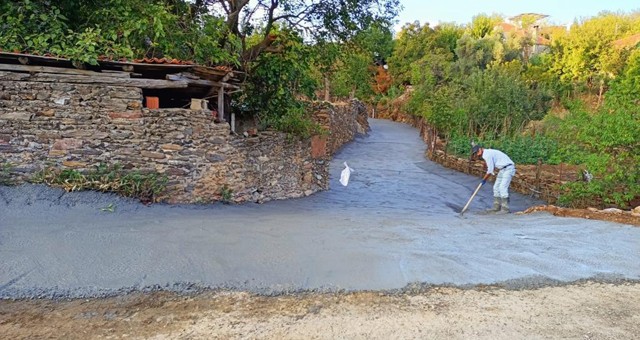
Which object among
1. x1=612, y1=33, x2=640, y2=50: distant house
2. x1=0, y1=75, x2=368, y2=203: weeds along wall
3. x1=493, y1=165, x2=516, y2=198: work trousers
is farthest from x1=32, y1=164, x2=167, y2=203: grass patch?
x1=612, y1=33, x2=640, y2=50: distant house

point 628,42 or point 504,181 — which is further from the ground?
point 628,42

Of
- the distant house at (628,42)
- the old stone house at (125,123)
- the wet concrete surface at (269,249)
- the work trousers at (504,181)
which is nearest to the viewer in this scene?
the wet concrete surface at (269,249)

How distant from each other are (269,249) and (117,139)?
3.57 metres

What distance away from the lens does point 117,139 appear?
26.1 feet

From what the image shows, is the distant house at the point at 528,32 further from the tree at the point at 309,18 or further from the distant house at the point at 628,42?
the tree at the point at 309,18

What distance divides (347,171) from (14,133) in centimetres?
704

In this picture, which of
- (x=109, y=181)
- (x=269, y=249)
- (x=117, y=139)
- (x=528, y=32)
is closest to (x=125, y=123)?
(x=117, y=139)

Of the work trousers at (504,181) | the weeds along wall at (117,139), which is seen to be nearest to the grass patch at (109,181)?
the weeds along wall at (117,139)

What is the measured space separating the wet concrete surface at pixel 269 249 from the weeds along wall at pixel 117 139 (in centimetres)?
52

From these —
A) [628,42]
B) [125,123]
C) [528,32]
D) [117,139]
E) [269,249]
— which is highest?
[528,32]

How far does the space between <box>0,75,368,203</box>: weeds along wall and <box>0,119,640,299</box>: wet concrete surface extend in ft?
1.72

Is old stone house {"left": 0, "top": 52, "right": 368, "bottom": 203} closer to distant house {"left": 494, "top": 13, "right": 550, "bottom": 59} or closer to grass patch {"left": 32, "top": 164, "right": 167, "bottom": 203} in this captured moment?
grass patch {"left": 32, "top": 164, "right": 167, "bottom": 203}

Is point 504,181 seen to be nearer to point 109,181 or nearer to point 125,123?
point 125,123

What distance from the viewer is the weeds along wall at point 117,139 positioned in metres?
7.54
